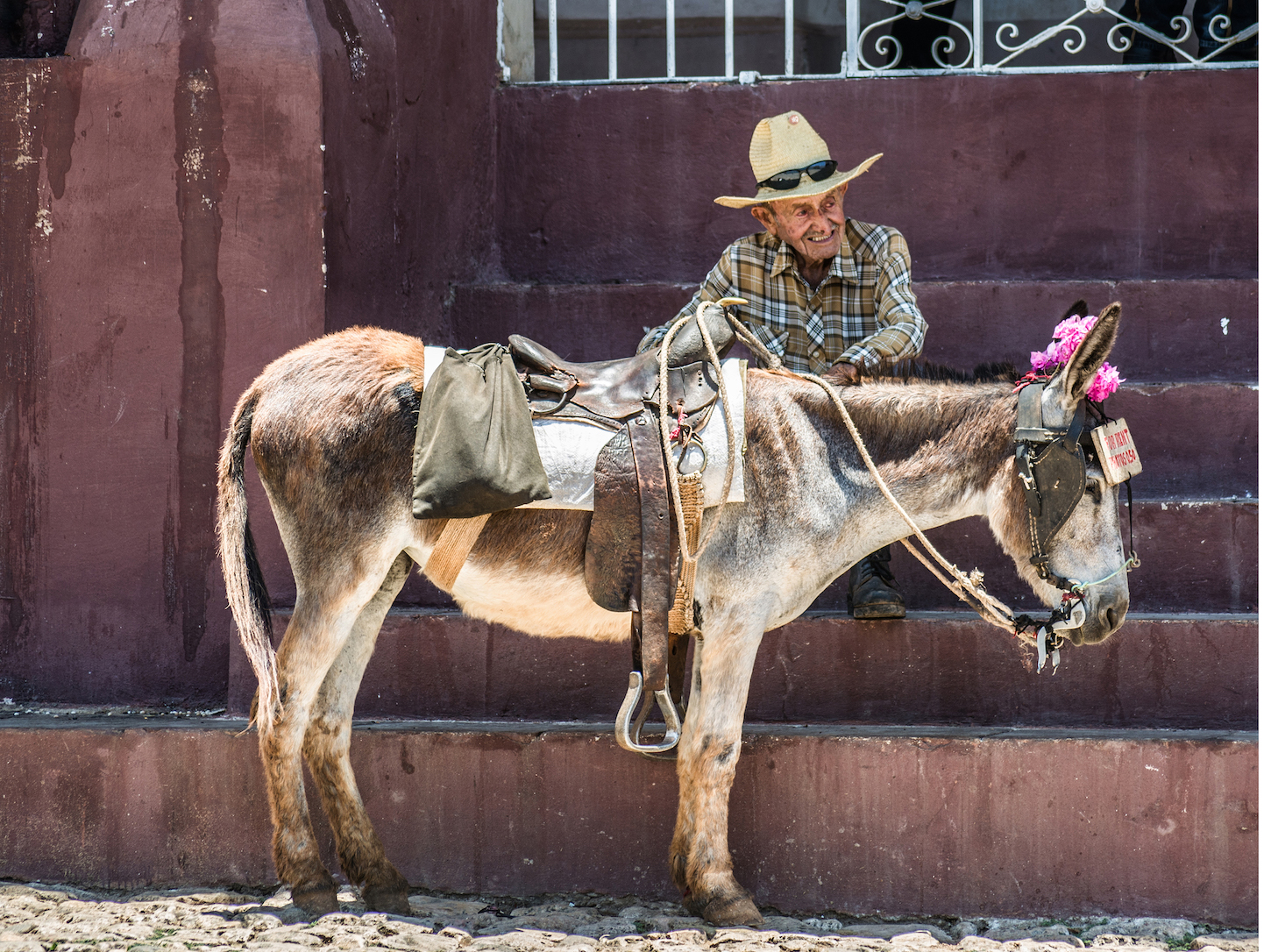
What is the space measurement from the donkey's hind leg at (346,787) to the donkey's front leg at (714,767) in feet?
3.13

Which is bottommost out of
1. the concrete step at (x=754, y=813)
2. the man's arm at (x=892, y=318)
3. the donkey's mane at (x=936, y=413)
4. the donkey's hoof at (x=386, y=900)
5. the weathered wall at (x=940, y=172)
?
the donkey's hoof at (x=386, y=900)

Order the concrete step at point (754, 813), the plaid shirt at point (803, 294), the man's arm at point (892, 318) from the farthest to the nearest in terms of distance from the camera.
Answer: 1. the plaid shirt at point (803, 294)
2. the man's arm at point (892, 318)
3. the concrete step at point (754, 813)

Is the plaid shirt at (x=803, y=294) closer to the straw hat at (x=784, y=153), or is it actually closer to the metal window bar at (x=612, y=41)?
the straw hat at (x=784, y=153)

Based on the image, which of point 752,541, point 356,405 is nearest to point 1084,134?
point 752,541

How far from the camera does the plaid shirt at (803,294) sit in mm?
4602

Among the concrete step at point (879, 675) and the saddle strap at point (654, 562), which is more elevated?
the saddle strap at point (654, 562)

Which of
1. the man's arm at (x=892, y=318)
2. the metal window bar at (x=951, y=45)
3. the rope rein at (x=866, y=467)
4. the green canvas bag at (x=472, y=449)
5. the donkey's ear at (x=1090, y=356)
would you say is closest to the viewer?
the donkey's ear at (x=1090, y=356)

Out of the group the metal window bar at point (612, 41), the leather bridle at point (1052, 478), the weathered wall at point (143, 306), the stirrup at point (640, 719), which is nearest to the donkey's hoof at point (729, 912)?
the stirrup at point (640, 719)

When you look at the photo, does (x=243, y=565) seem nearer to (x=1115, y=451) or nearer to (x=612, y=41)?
(x=1115, y=451)

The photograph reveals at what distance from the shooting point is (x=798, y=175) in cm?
441

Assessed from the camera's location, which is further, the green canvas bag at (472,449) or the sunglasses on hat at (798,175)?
the sunglasses on hat at (798,175)

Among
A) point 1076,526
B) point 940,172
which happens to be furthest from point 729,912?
point 940,172

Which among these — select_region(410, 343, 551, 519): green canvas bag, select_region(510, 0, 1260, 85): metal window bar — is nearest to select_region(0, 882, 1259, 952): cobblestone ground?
select_region(410, 343, 551, 519): green canvas bag

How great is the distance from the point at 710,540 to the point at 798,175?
152 cm
